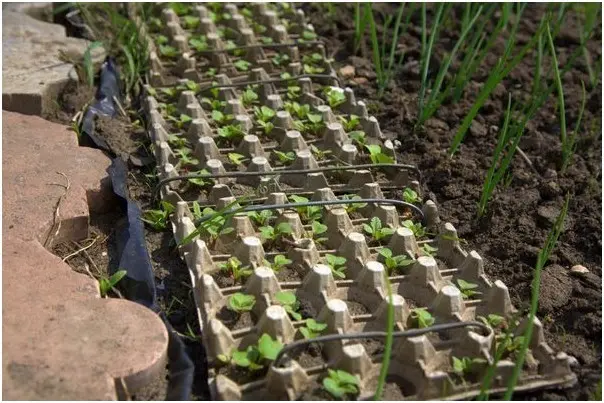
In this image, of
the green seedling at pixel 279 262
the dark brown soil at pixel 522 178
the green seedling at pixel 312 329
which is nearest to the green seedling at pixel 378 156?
the dark brown soil at pixel 522 178

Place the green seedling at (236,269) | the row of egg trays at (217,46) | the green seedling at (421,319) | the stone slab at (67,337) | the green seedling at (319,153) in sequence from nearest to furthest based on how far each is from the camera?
the stone slab at (67,337) → the green seedling at (421,319) → the green seedling at (236,269) → the green seedling at (319,153) → the row of egg trays at (217,46)

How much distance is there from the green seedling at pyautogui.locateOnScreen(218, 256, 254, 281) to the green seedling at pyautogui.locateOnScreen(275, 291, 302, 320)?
150mm

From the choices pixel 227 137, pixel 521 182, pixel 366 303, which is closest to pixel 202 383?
pixel 366 303

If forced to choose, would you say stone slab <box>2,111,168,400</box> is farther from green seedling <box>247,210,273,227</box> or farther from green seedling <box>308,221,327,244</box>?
green seedling <box>308,221,327,244</box>

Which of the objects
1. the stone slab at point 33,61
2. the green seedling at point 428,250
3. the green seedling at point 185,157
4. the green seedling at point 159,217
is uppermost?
the stone slab at point 33,61

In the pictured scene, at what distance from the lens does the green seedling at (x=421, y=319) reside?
2.38 metres

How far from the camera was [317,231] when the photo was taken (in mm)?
2740

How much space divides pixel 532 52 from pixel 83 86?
77.6 inches

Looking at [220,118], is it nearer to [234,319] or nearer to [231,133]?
[231,133]

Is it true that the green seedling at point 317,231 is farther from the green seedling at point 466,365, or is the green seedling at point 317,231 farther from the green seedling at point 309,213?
the green seedling at point 466,365

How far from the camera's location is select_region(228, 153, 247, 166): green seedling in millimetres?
3134

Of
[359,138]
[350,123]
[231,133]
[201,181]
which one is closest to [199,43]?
[231,133]

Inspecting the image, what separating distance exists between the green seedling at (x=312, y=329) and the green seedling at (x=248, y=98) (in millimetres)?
1377

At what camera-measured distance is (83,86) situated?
3588 mm
